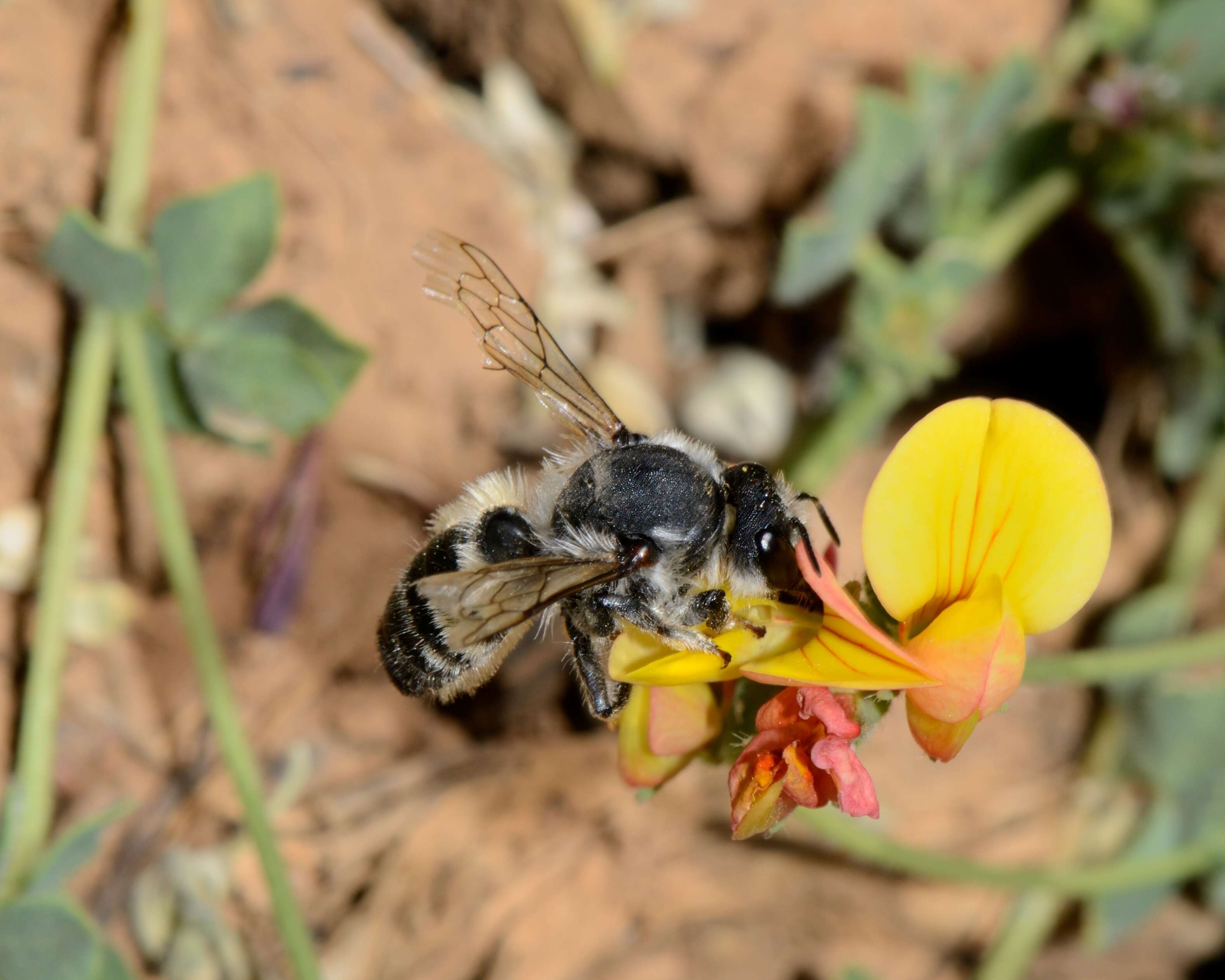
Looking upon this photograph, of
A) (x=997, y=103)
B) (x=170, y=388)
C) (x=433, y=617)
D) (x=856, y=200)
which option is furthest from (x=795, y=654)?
(x=997, y=103)

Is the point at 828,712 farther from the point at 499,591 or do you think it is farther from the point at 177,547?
the point at 177,547

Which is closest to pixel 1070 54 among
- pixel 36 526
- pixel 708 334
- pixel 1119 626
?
pixel 708 334

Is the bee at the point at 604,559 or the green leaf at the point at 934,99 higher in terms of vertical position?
the green leaf at the point at 934,99

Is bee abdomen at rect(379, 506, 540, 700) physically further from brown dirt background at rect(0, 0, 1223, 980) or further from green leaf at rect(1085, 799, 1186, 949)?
green leaf at rect(1085, 799, 1186, 949)

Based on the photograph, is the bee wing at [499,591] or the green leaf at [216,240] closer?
the bee wing at [499,591]

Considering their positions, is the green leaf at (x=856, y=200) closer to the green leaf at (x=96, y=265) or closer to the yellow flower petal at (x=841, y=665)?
the green leaf at (x=96, y=265)

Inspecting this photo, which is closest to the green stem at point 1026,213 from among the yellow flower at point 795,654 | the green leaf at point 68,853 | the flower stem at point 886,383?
the flower stem at point 886,383

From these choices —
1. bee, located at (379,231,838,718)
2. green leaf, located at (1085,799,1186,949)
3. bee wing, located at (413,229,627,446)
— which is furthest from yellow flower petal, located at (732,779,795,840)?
green leaf, located at (1085,799,1186,949)
